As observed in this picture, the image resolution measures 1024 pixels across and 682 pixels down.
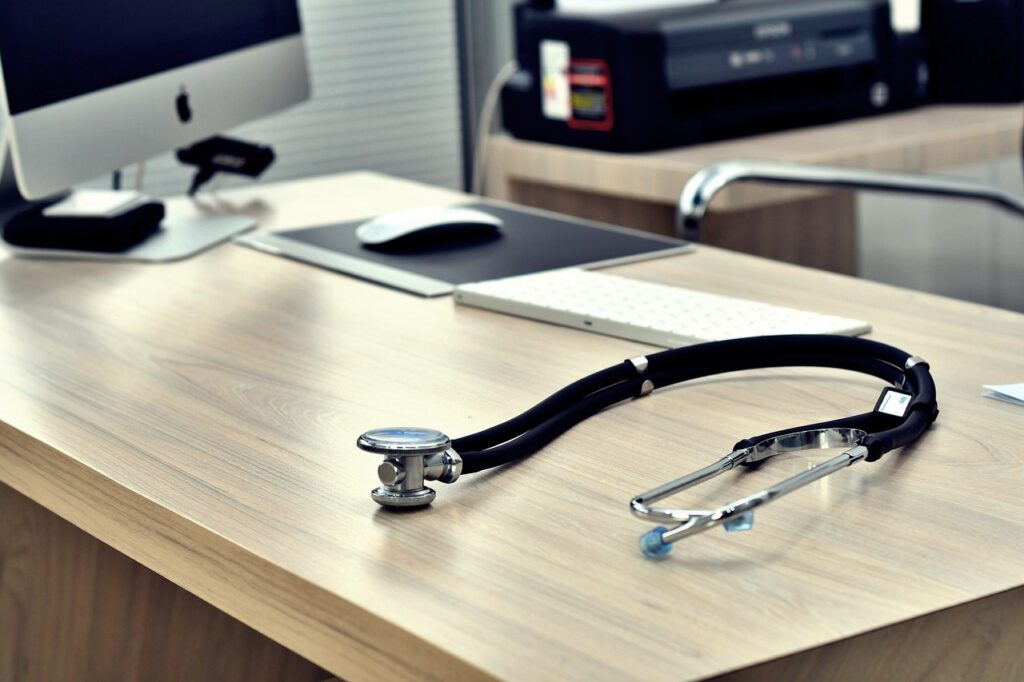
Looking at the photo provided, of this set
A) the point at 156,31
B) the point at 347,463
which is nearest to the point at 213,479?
the point at 347,463

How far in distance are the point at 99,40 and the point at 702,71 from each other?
1122 millimetres

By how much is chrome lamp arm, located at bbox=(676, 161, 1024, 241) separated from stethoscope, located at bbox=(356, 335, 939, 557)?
0.67 metres

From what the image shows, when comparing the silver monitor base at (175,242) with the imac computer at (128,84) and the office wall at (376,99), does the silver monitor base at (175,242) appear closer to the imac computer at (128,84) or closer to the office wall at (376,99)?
the imac computer at (128,84)

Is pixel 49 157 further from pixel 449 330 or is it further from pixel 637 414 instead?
pixel 637 414

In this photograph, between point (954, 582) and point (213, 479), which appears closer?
point (954, 582)

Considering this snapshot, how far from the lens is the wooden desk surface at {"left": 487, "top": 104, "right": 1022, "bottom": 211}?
2029 millimetres

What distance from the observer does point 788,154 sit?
2043 millimetres

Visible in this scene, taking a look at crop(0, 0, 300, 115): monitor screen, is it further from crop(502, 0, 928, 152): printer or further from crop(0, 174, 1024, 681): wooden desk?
crop(502, 0, 928, 152): printer

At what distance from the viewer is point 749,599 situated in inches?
21.0

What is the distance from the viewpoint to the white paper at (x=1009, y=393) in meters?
0.78

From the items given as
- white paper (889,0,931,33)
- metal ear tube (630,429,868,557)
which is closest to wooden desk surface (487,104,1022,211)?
white paper (889,0,931,33)

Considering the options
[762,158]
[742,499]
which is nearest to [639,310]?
[742,499]

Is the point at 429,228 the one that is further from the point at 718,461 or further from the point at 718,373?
the point at 718,461

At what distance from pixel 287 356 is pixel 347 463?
0.80 ft
